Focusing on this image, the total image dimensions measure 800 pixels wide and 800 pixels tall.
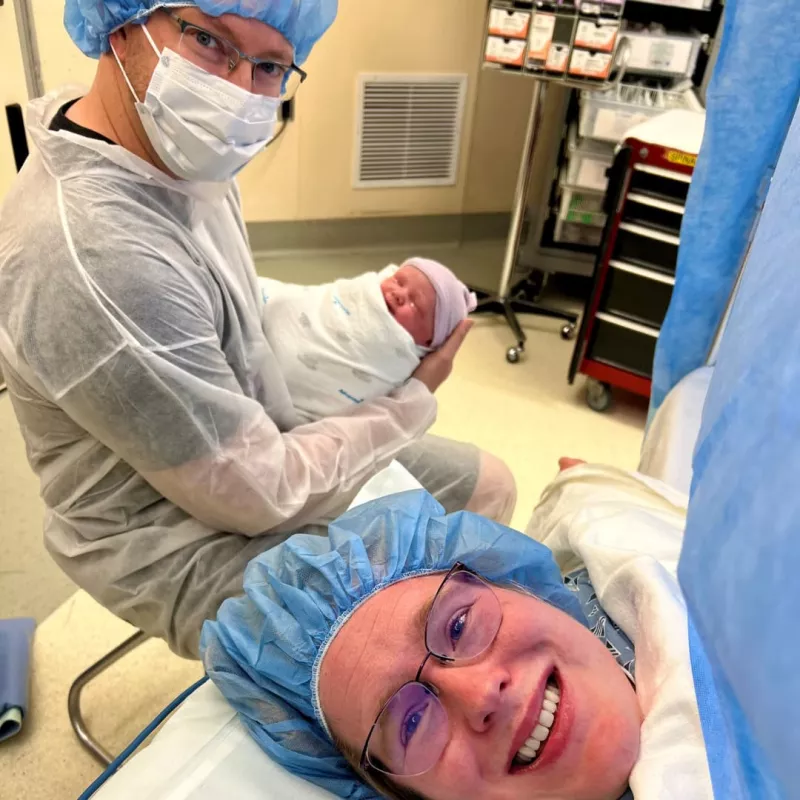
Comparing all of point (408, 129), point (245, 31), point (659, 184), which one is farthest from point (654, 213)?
point (245, 31)

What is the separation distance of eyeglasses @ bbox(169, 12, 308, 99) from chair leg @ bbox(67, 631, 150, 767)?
1081 millimetres

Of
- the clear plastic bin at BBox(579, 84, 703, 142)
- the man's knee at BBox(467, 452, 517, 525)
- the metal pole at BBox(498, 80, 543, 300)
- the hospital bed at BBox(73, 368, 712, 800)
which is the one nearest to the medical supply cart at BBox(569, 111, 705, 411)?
the clear plastic bin at BBox(579, 84, 703, 142)

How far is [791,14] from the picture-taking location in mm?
1024

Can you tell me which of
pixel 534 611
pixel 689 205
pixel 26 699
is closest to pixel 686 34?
pixel 689 205

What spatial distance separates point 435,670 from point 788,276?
57cm

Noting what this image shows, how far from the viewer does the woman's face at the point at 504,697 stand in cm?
74

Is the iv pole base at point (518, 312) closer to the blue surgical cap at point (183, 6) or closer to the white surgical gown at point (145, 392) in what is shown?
the white surgical gown at point (145, 392)

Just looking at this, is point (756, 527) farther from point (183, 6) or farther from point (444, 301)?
point (444, 301)

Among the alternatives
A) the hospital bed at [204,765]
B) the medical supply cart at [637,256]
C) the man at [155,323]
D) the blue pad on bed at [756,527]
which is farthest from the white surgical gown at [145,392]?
the medical supply cart at [637,256]

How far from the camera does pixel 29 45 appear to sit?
4.97 ft

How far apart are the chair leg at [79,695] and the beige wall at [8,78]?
124 cm

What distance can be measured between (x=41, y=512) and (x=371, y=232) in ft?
7.04

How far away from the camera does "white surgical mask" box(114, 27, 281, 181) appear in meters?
0.98

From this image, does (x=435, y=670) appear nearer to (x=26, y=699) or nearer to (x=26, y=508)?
(x=26, y=699)
